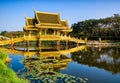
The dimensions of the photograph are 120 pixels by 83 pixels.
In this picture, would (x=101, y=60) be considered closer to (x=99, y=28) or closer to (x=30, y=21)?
(x=30, y=21)

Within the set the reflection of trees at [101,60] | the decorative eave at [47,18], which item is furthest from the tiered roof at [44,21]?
the reflection of trees at [101,60]

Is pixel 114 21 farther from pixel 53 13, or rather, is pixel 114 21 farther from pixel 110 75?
pixel 110 75

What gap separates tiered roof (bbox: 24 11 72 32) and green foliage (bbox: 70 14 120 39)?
49.1 ft

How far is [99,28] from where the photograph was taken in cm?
4981

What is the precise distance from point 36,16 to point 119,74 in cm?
2254

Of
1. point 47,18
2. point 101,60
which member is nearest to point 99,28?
point 47,18

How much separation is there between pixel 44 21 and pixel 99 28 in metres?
19.3

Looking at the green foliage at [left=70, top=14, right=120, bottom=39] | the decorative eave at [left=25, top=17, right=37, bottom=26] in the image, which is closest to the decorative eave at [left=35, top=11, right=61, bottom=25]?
the decorative eave at [left=25, top=17, right=37, bottom=26]

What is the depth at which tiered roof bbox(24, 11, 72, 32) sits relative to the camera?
32625 millimetres

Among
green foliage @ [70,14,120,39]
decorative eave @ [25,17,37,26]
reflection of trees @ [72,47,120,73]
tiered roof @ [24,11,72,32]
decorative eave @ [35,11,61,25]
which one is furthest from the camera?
green foliage @ [70,14,120,39]

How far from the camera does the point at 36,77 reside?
10.9 metres

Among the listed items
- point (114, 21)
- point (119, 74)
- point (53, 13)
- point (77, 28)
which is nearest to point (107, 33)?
point (114, 21)

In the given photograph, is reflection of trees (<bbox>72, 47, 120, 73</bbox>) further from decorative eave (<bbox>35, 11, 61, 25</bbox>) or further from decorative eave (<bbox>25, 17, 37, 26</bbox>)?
decorative eave (<bbox>25, 17, 37, 26</bbox>)

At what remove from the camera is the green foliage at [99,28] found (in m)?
46.4
